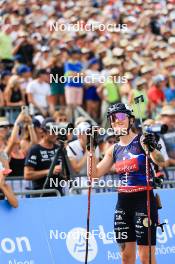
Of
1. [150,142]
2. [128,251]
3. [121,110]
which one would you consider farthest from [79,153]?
[150,142]

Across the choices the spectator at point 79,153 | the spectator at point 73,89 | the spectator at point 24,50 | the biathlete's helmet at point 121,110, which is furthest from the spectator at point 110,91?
the biathlete's helmet at point 121,110

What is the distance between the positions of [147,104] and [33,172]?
5982mm

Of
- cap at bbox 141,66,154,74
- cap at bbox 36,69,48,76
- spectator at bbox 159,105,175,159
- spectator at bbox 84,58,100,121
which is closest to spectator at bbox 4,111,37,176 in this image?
spectator at bbox 159,105,175,159

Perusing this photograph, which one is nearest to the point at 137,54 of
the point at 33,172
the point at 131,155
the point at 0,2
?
the point at 0,2

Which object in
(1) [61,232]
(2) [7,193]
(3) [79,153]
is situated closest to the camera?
(2) [7,193]

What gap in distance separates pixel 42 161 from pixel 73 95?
5322mm

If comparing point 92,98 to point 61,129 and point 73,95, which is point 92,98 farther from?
point 61,129

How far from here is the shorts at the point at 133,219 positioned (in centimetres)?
1054

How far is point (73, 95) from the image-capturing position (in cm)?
1825

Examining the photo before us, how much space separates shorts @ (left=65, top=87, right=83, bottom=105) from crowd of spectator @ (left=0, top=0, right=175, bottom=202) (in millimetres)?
18

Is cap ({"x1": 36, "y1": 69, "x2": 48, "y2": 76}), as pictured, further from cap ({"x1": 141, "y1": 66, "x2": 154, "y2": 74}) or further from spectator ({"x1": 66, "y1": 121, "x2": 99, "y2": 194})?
spectator ({"x1": 66, "y1": 121, "x2": 99, "y2": 194})

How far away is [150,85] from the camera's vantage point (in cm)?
1898

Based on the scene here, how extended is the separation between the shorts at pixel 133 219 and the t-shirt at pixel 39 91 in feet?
24.2

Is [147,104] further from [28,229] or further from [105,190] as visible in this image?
[28,229]
